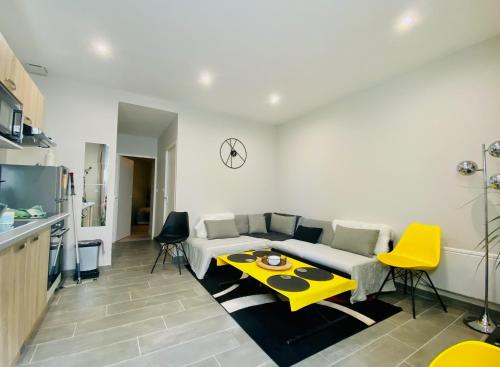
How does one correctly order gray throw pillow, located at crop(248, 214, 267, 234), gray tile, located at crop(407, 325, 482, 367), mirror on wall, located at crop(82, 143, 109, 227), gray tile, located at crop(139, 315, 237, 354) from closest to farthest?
gray tile, located at crop(407, 325, 482, 367) < gray tile, located at crop(139, 315, 237, 354) < mirror on wall, located at crop(82, 143, 109, 227) < gray throw pillow, located at crop(248, 214, 267, 234)

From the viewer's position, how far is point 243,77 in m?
3.19

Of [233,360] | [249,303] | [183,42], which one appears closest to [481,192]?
[249,303]

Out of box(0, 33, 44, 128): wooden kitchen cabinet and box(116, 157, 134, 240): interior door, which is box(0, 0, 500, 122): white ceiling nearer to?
box(0, 33, 44, 128): wooden kitchen cabinet

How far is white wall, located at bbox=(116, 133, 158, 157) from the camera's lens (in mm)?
5614

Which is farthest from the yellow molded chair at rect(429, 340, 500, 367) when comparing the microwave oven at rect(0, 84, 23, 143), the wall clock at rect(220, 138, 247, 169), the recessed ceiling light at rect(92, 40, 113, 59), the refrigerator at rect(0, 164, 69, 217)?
the wall clock at rect(220, 138, 247, 169)

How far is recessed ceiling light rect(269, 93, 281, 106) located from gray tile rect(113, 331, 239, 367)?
3329 mm

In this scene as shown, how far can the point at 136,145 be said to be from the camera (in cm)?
581

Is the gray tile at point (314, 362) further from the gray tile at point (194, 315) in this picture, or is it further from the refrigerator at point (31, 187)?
the refrigerator at point (31, 187)

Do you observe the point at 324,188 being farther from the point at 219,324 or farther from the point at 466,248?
the point at 219,324

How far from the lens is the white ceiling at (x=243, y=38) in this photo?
78.7 inches

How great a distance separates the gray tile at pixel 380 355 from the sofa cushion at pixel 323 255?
0.79 metres

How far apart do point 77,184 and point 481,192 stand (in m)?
4.99

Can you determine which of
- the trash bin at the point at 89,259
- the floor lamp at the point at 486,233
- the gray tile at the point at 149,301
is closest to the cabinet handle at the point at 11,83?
the trash bin at the point at 89,259

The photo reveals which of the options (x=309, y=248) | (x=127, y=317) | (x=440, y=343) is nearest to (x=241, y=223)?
(x=309, y=248)
